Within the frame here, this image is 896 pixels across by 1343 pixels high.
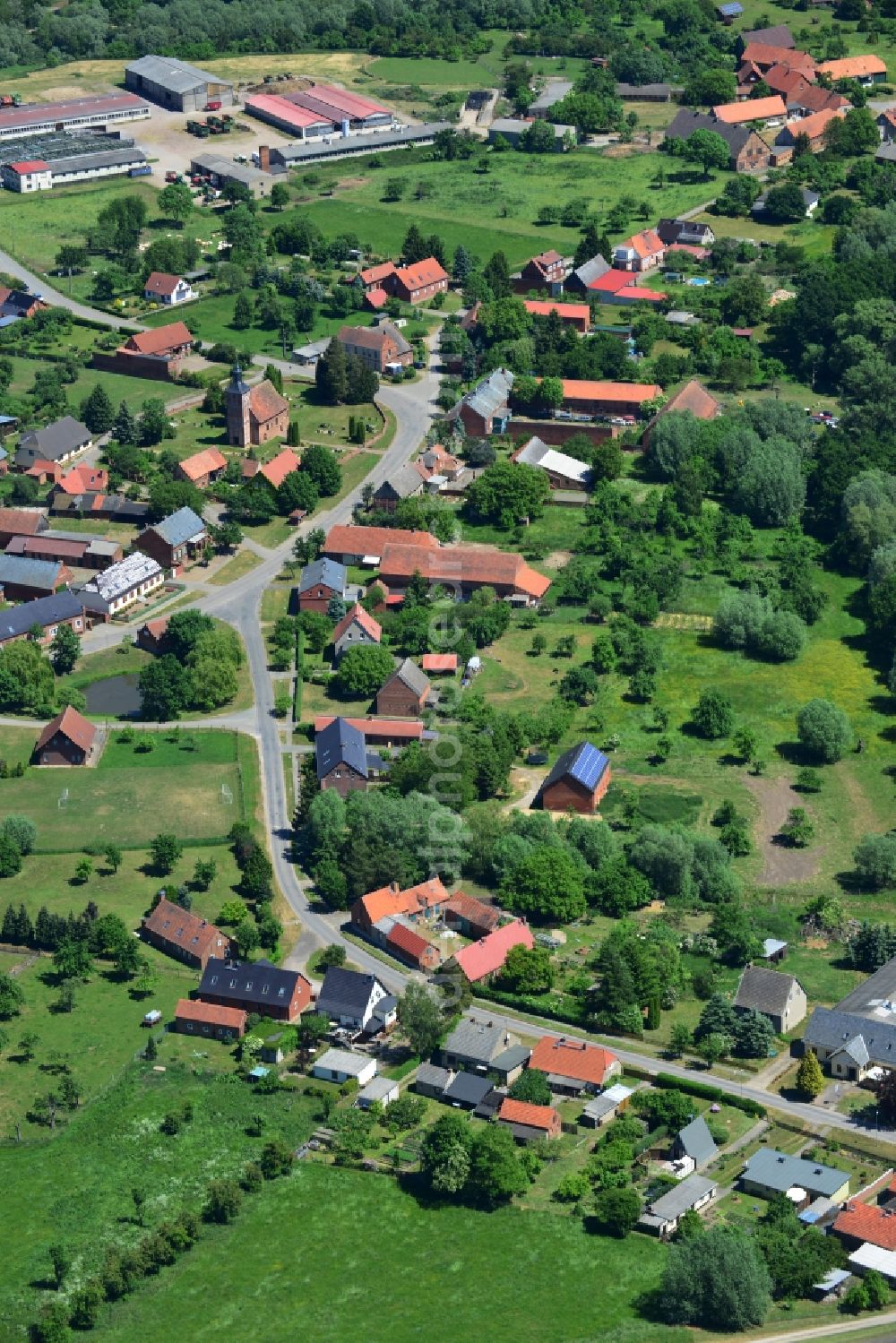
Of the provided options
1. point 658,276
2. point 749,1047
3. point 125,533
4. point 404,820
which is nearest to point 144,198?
point 658,276

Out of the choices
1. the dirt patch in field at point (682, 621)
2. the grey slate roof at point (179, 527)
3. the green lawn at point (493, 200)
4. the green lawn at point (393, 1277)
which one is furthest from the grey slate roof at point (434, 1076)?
the green lawn at point (493, 200)

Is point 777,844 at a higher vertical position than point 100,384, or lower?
higher


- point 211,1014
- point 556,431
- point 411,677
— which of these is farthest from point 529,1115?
point 556,431

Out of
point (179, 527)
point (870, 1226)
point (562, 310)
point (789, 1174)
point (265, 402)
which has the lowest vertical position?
→ point (562, 310)

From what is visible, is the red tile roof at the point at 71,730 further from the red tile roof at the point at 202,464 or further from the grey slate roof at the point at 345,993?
the red tile roof at the point at 202,464

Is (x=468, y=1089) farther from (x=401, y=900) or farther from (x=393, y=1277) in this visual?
(x=401, y=900)

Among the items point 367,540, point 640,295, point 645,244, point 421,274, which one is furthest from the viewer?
point 645,244

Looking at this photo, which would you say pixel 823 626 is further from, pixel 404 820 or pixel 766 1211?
pixel 766 1211
